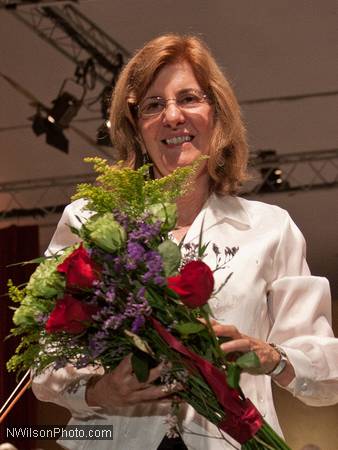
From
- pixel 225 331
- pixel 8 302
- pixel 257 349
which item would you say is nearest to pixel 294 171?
pixel 8 302

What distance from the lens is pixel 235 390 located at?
6.85 feet

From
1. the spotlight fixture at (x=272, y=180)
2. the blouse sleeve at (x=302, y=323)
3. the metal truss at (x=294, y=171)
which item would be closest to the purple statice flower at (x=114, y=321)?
the blouse sleeve at (x=302, y=323)

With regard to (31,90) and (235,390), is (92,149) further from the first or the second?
(235,390)

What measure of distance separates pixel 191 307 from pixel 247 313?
→ 476 millimetres

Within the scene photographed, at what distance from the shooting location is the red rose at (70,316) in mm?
2043

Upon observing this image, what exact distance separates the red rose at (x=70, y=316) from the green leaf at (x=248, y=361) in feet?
0.86

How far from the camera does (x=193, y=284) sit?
2.03m

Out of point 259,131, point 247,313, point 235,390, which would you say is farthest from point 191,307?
point 259,131

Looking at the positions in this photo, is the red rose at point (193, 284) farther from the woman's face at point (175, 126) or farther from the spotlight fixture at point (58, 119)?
the spotlight fixture at point (58, 119)

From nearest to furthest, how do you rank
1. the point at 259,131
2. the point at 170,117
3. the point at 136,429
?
1. the point at 136,429
2. the point at 170,117
3. the point at 259,131

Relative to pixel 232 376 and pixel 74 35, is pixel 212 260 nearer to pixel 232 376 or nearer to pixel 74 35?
pixel 232 376

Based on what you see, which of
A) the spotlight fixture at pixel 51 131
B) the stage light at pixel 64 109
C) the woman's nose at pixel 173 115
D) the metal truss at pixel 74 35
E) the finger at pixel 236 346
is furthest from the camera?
the spotlight fixture at pixel 51 131

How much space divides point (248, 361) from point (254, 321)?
466 mm

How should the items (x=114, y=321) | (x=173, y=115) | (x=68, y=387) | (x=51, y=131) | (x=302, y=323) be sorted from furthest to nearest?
1. (x=51, y=131)
2. (x=173, y=115)
3. (x=302, y=323)
4. (x=68, y=387)
5. (x=114, y=321)
